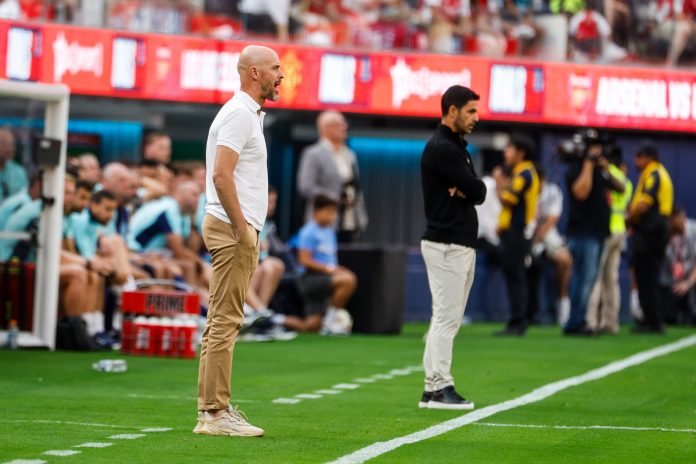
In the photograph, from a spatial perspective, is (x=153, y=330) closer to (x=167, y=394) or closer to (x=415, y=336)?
(x=167, y=394)

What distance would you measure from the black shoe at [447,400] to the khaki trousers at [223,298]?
2.12 metres

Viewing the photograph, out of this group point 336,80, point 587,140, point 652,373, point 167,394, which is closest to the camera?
point 167,394

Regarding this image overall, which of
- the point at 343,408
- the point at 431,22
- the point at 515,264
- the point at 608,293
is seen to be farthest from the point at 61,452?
the point at 431,22

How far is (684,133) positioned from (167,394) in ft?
52.4

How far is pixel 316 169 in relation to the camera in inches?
728

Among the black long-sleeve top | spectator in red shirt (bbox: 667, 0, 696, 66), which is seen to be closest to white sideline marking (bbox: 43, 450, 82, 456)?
the black long-sleeve top

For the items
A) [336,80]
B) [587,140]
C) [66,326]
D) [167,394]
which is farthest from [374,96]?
[167,394]

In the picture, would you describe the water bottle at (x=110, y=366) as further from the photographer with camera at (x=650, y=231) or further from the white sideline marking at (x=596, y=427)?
the photographer with camera at (x=650, y=231)

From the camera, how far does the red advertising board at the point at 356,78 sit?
19844mm

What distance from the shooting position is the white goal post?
13.9m

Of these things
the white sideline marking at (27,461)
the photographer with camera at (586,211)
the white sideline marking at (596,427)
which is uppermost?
the photographer with camera at (586,211)

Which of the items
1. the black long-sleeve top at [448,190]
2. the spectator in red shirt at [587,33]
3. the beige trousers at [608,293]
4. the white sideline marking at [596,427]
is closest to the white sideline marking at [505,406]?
the white sideline marking at [596,427]

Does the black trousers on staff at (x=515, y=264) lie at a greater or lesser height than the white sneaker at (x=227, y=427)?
greater

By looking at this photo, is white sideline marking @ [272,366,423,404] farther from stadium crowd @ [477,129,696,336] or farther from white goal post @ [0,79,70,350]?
stadium crowd @ [477,129,696,336]
